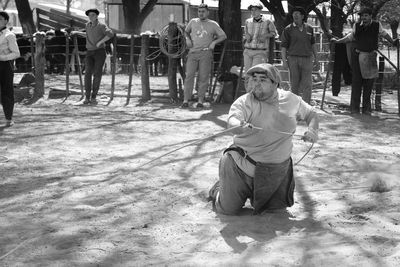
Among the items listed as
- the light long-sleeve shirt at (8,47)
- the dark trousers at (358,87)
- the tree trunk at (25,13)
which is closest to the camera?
the light long-sleeve shirt at (8,47)

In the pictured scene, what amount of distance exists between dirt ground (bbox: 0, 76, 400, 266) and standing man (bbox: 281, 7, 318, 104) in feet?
4.61

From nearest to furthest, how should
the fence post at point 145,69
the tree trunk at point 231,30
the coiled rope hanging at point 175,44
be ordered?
the coiled rope hanging at point 175,44 → the fence post at point 145,69 → the tree trunk at point 231,30

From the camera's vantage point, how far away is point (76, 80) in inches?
679

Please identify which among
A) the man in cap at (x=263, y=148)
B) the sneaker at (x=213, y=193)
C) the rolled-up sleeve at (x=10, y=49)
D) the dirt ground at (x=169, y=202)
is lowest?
the dirt ground at (x=169, y=202)

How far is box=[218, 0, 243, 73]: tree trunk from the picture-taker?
1311 cm

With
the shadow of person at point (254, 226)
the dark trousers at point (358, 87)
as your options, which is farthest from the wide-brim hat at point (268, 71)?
the dark trousers at point (358, 87)

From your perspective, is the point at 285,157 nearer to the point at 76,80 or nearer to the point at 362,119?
the point at 362,119

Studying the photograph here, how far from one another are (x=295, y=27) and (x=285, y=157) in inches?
245

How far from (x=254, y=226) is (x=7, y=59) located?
5435 millimetres

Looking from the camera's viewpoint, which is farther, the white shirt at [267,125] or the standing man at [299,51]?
the standing man at [299,51]

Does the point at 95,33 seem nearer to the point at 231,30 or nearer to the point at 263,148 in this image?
the point at 231,30

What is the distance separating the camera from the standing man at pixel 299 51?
11.1 meters

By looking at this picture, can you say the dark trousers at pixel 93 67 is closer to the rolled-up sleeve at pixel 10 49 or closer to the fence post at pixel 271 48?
the fence post at pixel 271 48

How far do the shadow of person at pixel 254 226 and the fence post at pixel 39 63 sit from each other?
8.51 meters
